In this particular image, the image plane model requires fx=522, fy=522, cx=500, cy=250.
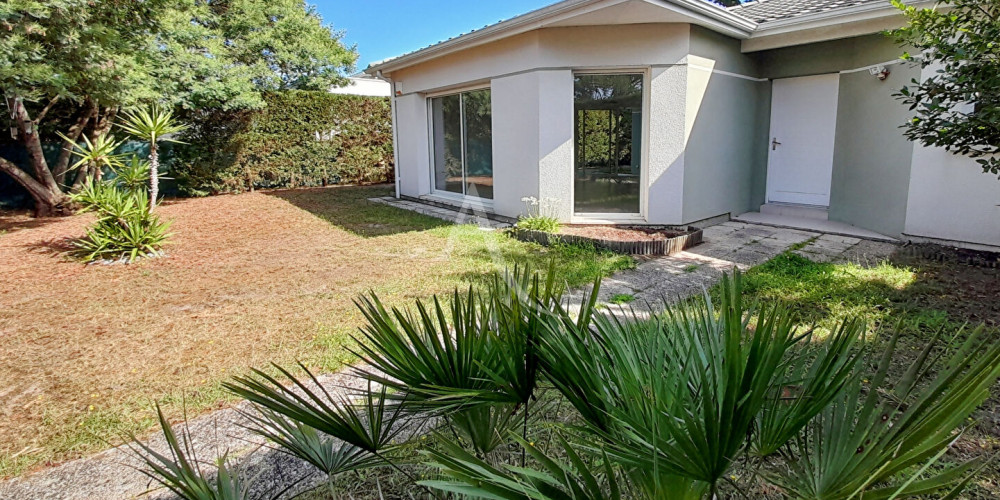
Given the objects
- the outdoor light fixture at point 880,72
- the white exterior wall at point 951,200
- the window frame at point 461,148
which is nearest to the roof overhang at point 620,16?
the window frame at point 461,148

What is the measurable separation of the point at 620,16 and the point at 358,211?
6.50m

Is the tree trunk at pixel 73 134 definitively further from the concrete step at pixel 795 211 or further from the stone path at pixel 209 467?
the concrete step at pixel 795 211

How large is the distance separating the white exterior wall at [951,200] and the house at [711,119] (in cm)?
2

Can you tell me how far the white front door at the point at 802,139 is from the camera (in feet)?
29.0

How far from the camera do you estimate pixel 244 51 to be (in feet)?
54.7

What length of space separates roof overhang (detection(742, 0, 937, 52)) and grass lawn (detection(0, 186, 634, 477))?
462 cm

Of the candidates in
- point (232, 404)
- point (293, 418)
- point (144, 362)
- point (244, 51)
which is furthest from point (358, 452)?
point (244, 51)

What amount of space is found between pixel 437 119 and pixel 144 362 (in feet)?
28.6

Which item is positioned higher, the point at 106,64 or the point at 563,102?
the point at 106,64

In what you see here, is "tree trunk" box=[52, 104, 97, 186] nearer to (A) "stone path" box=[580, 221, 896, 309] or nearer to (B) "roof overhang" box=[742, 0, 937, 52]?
(A) "stone path" box=[580, 221, 896, 309]

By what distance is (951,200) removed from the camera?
6.82m

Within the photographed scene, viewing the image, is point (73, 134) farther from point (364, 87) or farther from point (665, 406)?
point (364, 87)

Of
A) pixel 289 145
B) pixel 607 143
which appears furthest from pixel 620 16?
pixel 289 145

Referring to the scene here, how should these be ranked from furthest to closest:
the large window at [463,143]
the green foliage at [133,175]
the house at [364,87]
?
the house at [364,87] → the large window at [463,143] → the green foliage at [133,175]
